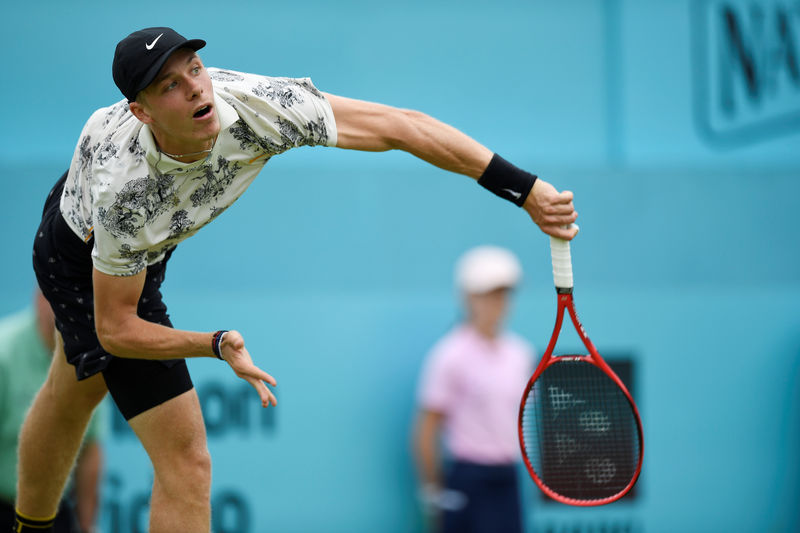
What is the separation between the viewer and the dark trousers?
5.70m

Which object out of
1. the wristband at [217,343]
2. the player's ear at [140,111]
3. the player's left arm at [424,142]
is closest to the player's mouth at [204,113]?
the player's ear at [140,111]

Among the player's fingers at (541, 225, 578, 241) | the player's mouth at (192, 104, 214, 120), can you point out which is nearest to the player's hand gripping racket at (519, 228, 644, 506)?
the player's fingers at (541, 225, 578, 241)

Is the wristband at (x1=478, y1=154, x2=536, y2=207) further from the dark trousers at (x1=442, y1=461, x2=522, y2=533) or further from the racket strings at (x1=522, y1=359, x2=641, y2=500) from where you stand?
the dark trousers at (x1=442, y1=461, x2=522, y2=533)

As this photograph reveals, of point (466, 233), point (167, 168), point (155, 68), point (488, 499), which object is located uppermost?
point (155, 68)

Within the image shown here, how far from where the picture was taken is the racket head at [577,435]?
4242 mm

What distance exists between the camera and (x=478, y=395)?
19.1 feet

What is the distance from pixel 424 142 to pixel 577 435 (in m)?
1.56

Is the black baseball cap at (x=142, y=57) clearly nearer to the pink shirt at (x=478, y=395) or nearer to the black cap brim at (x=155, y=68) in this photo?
the black cap brim at (x=155, y=68)

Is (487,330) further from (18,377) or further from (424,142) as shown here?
(424,142)

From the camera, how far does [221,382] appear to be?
6.44m

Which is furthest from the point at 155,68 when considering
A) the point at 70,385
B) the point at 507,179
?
the point at 70,385

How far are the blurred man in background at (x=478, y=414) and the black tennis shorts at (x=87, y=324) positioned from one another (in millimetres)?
2410

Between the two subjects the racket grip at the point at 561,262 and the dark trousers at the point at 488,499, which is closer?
the racket grip at the point at 561,262

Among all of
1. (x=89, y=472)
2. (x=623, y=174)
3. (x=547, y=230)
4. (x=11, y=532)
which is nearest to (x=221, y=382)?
(x=89, y=472)
